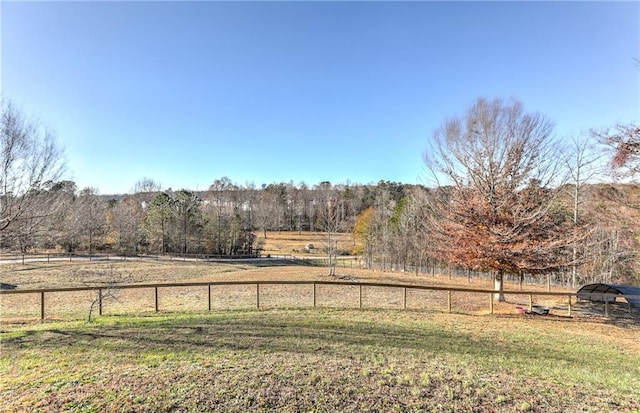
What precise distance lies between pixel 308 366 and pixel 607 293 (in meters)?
14.3

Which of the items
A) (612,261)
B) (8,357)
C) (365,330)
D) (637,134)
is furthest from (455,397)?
(612,261)

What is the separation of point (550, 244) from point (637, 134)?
4.51 metres

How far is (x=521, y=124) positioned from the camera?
13570 millimetres

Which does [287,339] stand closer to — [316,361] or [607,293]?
[316,361]

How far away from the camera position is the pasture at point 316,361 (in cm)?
456

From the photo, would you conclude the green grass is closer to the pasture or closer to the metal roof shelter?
the pasture

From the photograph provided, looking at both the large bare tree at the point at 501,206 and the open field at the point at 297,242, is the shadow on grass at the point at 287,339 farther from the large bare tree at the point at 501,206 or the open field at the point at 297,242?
the open field at the point at 297,242

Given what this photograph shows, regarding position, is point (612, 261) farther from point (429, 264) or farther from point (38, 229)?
point (38, 229)

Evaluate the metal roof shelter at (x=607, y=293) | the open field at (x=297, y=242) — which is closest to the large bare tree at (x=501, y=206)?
the metal roof shelter at (x=607, y=293)

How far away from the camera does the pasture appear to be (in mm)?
4559

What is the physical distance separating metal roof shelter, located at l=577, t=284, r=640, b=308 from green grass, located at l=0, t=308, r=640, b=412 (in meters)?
3.20

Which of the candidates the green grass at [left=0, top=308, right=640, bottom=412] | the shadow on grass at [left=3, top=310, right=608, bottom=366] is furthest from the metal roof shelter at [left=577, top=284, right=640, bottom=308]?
the shadow on grass at [left=3, top=310, right=608, bottom=366]

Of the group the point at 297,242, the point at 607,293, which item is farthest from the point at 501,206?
the point at 297,242

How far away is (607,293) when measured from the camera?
1314 centimetres
